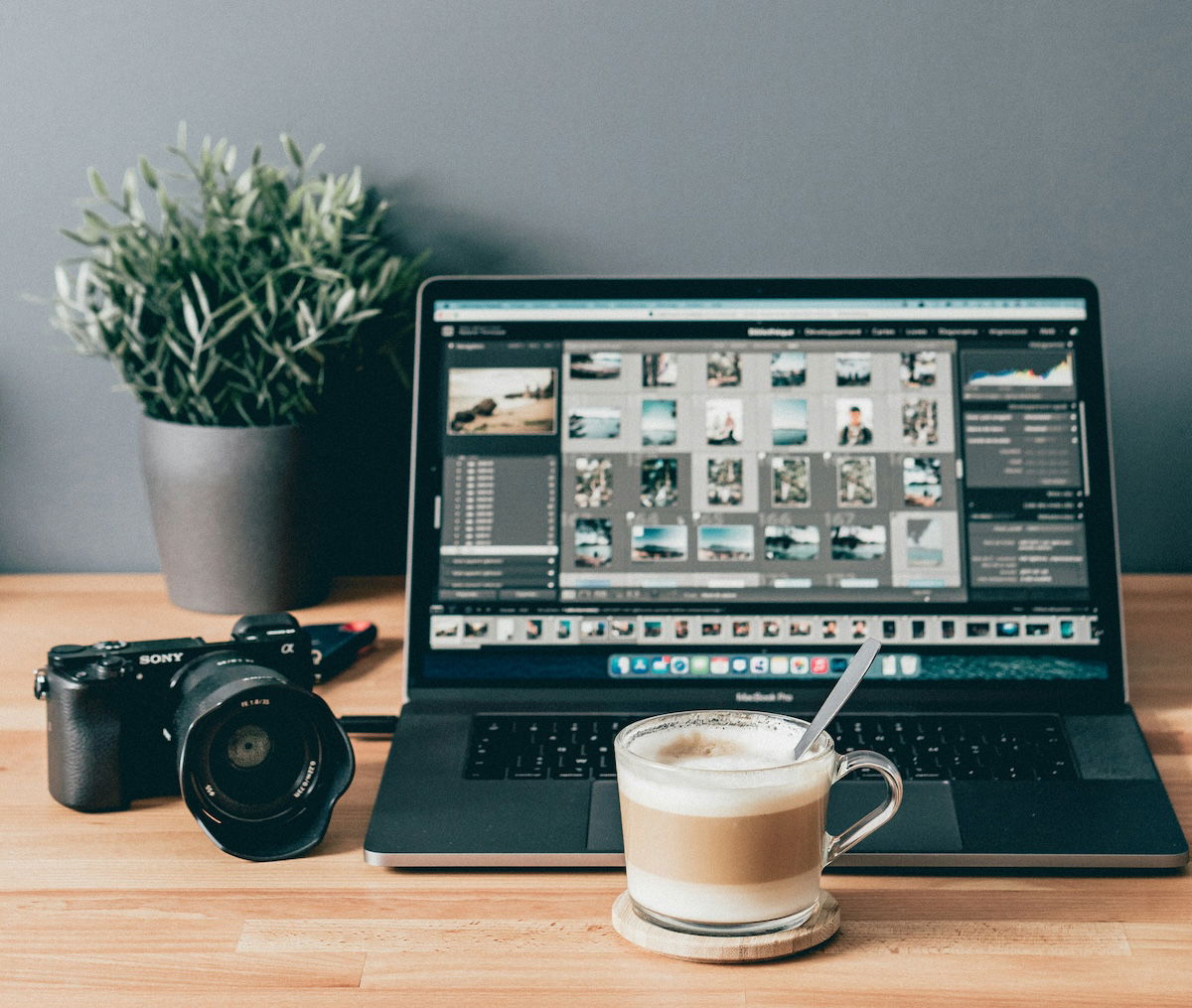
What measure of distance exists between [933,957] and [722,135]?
807mm

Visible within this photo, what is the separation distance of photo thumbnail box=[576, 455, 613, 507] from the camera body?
0.25m

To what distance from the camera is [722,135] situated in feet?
3.73

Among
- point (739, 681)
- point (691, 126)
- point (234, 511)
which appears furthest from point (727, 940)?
point (691, 126)

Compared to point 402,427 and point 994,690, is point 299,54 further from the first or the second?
point 994,690

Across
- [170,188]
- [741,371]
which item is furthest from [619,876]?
[170,188]

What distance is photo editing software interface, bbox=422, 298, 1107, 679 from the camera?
33.9 inches

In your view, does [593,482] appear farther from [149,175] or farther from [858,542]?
[149,175]

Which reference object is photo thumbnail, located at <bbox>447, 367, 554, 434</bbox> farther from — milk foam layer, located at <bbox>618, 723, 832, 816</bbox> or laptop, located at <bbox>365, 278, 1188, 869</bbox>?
milk foam layer, located at <bbox>618, 723, 832, 816</bbox>

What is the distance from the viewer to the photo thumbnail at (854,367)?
2.93 feet

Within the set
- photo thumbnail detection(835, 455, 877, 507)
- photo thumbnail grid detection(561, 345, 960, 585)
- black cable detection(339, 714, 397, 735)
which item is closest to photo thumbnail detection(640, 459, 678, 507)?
photo thumbnail grid detection(561, 345, 960, 585)

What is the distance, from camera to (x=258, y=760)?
2.31 feet

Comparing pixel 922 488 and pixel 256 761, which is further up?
→ pixel 922 488

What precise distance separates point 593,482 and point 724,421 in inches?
4.3

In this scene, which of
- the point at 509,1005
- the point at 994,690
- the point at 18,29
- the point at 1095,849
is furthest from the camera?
the point at 18,29
